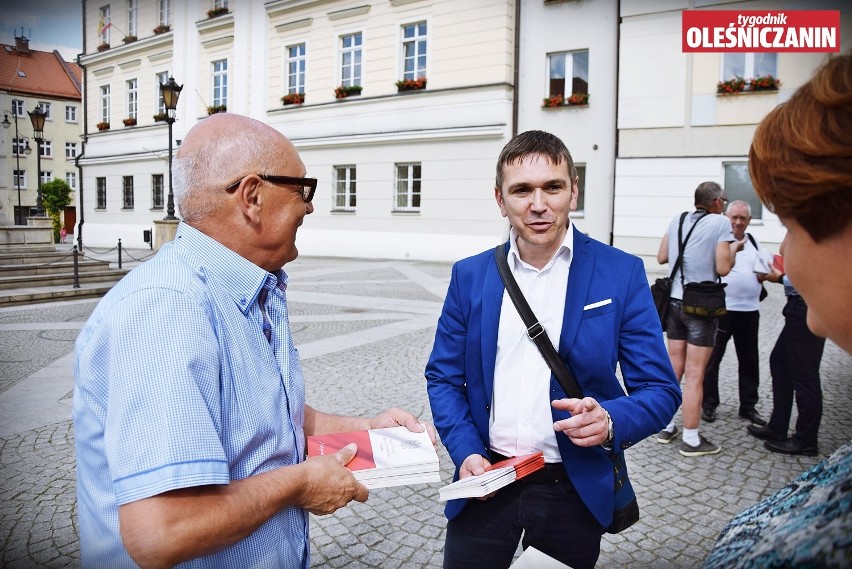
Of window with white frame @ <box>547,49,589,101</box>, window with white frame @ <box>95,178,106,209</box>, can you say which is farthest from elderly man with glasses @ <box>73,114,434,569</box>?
window with white frame @ <box>95,178,106,209</box>

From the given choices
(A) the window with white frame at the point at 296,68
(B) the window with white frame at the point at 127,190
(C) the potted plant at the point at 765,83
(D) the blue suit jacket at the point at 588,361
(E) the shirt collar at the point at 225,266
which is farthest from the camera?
(B) the window with white frame at the point at 127,190

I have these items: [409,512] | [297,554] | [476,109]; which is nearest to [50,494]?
[409,512]

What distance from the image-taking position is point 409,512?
3.46 meters

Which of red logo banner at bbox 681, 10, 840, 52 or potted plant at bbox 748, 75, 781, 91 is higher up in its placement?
red logo banner at bbox 681, 10, 840, 52

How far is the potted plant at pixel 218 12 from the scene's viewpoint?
23.9 metres

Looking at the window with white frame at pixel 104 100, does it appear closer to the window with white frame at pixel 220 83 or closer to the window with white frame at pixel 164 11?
the window with white frame at pixel 164 11

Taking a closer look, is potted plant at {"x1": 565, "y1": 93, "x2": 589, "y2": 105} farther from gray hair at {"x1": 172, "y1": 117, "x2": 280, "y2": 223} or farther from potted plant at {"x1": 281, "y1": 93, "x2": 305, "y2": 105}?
gray hair at {"x1": 172, "y1": 117, "x2": 280, "y2": 223}

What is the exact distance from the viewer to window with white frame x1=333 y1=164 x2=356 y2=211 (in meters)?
21.8

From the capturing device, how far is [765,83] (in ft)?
49.1

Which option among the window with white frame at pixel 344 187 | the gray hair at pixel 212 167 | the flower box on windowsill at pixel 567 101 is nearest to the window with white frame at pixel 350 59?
the window with white frame at pixel 344 187

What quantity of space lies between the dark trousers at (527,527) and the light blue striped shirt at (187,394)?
65cm

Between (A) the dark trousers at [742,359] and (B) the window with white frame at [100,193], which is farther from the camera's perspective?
(B) the window with white frame at [100,193]

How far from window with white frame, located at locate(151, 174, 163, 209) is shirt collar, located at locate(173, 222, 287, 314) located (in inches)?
1102

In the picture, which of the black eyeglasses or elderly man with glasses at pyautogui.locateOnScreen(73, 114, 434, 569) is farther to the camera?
the black eyeglasses
